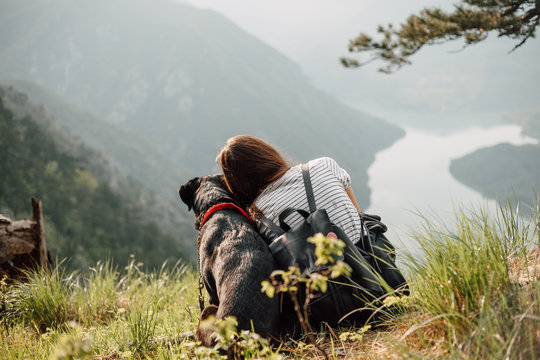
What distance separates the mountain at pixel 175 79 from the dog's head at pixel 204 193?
10463 cm

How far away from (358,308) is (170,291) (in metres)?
2.48

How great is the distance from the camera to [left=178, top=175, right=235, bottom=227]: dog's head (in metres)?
2.22

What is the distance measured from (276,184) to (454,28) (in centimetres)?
430

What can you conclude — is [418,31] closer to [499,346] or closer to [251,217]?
[251,217]

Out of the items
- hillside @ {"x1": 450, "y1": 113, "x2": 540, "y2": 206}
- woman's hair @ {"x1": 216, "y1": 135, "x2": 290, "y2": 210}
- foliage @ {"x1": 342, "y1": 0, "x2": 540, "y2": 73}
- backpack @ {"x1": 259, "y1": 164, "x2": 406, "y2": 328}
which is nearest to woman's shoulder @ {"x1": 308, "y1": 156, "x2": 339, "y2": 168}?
woman's hair @ {"x1": 216, "y1": 135, "x2": 290, "y2": 210}

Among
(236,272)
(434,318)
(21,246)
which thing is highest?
(434,318)

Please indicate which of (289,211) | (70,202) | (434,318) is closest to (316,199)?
(289,211)

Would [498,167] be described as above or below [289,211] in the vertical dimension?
below

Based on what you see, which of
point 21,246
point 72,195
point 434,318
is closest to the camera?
point 434,318

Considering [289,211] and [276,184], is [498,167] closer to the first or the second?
[276,184]

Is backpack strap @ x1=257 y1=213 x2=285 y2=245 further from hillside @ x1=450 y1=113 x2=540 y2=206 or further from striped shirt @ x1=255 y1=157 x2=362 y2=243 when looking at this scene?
hillside @ x1=450 y1=113 x2=540 y2=206

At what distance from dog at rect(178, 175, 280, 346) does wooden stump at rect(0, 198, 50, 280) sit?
273 centimetres

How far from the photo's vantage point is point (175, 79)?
13988 centimetres

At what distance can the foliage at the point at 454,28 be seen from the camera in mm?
4578
